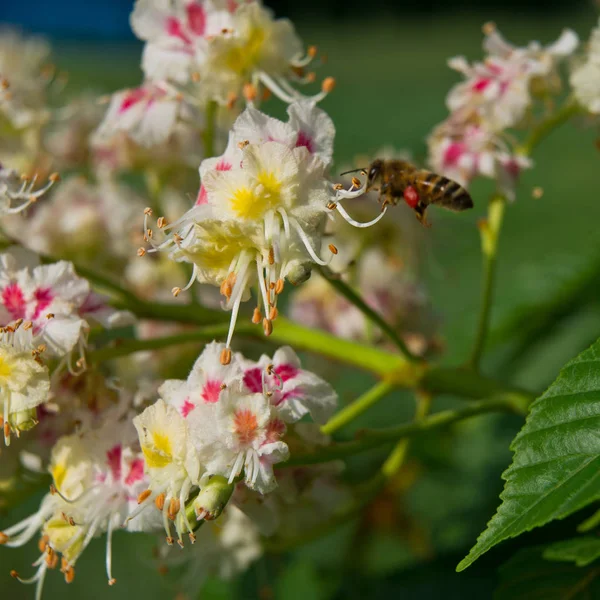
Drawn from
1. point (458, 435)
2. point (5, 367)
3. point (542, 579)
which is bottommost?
point (458, 435)

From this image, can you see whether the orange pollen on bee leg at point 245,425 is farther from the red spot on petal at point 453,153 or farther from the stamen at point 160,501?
the red spot on petal at point 453,153

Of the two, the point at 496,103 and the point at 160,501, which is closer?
the point at 160,501

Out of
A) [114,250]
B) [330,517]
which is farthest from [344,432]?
[114,250]

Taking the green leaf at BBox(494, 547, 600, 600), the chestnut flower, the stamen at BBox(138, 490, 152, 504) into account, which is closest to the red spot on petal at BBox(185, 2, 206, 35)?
the chestnut flower

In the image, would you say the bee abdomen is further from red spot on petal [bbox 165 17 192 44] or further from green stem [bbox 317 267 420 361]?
red spot on petal [bbox 165 17 192 44]

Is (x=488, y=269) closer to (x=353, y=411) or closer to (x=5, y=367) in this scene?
(x=353, y=411)

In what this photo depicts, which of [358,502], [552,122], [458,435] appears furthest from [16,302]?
[458,435]

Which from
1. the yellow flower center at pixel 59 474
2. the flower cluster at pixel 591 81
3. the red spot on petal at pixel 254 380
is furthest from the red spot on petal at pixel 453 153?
the yellow flower center at pixel 59 474
